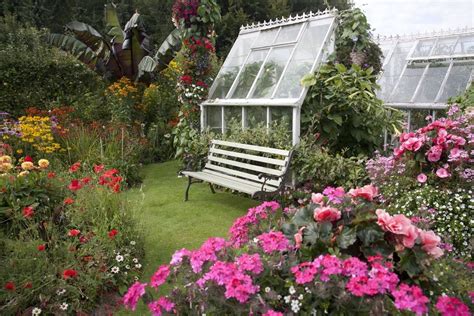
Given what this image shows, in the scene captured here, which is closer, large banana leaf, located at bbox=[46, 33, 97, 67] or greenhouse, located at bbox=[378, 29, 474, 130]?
greenhouse, located at bbox=[378, 29, 474, 130]

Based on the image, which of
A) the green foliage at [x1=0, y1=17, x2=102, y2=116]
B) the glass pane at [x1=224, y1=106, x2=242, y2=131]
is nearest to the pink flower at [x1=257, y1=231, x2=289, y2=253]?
the glass pane at [x1=224, y1=106, x2=242, y2=131]

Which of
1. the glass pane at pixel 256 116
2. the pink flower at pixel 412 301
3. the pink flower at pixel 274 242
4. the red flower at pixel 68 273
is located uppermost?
the glass pane at pixel 256 116

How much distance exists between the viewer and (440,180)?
399 centimetres

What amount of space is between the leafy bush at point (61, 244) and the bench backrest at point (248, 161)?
2293 millimetres

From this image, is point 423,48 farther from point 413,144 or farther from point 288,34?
point 413,144

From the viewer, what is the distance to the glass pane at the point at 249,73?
24.7 feet

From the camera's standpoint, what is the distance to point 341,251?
210 centimetres

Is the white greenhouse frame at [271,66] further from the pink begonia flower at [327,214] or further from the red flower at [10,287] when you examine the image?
the red flower at [10,287]

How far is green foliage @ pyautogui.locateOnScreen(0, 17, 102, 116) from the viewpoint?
1023 centimetres

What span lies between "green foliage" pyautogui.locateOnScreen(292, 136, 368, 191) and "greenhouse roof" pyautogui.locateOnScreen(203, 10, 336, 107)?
0.80 metres

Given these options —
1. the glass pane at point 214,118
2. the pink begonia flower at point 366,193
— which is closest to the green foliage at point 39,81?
the glass pane at point 214,118

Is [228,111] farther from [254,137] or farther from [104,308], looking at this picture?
[104,308]

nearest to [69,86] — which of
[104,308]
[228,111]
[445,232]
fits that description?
[228,111]

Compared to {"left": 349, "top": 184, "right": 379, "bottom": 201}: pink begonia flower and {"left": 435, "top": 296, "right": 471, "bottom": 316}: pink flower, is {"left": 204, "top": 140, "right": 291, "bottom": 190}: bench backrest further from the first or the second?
{"left": 435, "top": 296, "right": 471, "bottom": 316}: pink flower
